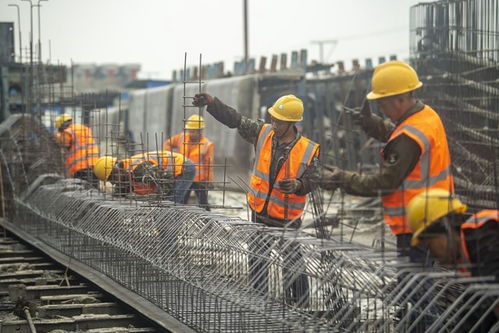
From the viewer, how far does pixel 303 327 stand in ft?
29.5

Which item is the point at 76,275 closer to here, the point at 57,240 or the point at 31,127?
the point at 57,240

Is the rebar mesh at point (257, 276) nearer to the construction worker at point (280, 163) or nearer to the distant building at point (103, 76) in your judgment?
the construction worker at point (280, 163)

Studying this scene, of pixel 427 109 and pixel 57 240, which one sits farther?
pixel 57 240

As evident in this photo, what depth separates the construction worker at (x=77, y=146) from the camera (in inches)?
813

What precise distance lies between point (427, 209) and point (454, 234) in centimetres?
25

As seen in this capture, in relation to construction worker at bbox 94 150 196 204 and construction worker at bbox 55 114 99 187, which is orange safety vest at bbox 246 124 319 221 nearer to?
construction worker at bbox 94 150 196 204

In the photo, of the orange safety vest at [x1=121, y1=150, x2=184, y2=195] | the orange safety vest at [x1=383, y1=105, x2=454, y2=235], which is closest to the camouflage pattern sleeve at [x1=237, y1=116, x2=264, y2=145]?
the orange safety vest at [x1=121, y1=150, x2=184, y2=195]

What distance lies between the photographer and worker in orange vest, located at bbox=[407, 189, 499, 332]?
25.4 feet

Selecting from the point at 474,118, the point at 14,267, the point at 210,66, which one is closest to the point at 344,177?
the point at 14,267

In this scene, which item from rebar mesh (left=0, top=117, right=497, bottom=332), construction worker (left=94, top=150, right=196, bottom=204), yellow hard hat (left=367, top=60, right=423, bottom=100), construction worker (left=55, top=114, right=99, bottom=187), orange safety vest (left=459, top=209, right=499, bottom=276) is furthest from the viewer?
construction worker (left=55, top=114, right=99, bottom=187)

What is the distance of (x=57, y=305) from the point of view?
1291cm

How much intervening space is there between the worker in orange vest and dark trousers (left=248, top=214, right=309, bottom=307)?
1.58m

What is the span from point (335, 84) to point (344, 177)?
25.4 meters

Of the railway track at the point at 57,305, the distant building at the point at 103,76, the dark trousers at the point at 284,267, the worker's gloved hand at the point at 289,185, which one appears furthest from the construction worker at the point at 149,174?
the distant building at the point at 103,76
